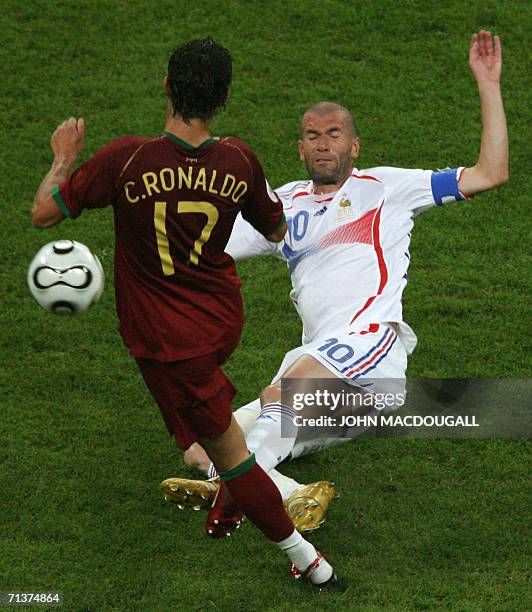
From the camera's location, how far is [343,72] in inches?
399

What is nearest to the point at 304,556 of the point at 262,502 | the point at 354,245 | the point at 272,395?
the point at 262,502

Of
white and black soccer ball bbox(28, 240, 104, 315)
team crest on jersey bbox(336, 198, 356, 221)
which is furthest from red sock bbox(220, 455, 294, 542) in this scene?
team crest on jersey bbox(336, 198, 356, 221)

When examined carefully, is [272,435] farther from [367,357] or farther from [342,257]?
[342,257]

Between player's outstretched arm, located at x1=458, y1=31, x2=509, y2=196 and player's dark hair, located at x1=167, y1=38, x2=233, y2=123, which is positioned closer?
player's dark hair, located at x1=167, y1=38, x2=233, y2=123

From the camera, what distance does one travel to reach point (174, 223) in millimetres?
5059

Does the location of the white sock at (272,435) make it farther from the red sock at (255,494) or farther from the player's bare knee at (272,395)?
the red sock at (255,494)

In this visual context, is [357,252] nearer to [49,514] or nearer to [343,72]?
[49,514]

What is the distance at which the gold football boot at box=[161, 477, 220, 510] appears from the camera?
5.96 m

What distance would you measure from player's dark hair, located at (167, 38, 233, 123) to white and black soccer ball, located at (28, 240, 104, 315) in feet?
3.18

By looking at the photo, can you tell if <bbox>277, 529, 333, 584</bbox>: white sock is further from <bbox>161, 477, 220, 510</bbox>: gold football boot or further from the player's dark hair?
the player's dark hair

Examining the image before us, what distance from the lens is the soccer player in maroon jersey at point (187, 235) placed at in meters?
4.98

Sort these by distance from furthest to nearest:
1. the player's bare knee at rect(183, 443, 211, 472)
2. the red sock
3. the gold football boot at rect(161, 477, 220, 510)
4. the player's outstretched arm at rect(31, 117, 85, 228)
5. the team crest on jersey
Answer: the team crest on jersey < the player's bare knee at rect(183, 443, 211, 472) < the gold football boot at rect(161, 477, 220, 510) < the red sock < the player's outstretched arm at rect(31, 117, 85, 228)

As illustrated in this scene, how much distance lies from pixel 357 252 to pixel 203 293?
1.53m

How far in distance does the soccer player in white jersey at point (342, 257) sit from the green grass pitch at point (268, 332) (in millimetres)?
371
